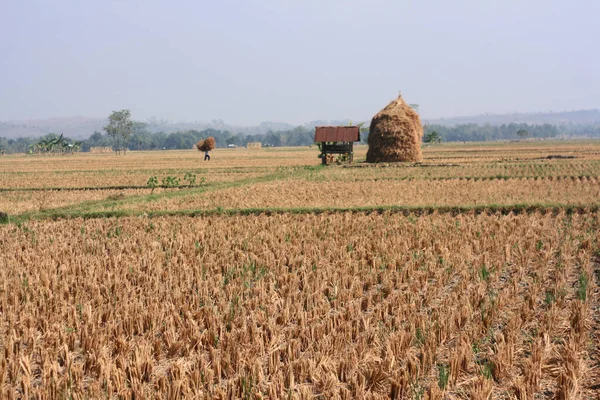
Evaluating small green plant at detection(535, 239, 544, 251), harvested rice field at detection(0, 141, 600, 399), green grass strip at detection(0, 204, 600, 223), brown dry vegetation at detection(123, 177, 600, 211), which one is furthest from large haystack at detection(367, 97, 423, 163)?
small green plant at detection(535, 239, 544, 251)

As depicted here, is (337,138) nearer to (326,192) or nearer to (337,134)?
(337,134)

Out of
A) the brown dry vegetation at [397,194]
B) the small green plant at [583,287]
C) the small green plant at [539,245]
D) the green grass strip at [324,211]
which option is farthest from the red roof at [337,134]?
the small green plant at [583,287]

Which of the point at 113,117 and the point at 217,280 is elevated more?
the point at 113,117

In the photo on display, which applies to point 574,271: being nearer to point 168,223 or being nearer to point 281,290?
point 281,290

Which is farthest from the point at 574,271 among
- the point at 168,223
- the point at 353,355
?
the point at 168,223

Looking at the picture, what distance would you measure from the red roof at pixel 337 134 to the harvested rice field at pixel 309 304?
19987mm

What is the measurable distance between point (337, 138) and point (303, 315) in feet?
93.0

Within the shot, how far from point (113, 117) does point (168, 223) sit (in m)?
105

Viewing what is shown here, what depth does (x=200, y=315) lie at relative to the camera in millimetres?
5926

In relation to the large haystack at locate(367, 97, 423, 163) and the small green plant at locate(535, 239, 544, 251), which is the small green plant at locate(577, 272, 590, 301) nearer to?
the small green plant at locate(535, 239, 544, 251)

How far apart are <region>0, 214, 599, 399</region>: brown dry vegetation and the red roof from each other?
2330 centimetres

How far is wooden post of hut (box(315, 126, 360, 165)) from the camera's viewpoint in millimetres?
33562

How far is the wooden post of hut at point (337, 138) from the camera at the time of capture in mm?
33562

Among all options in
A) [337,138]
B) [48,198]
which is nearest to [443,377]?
[48,198]
